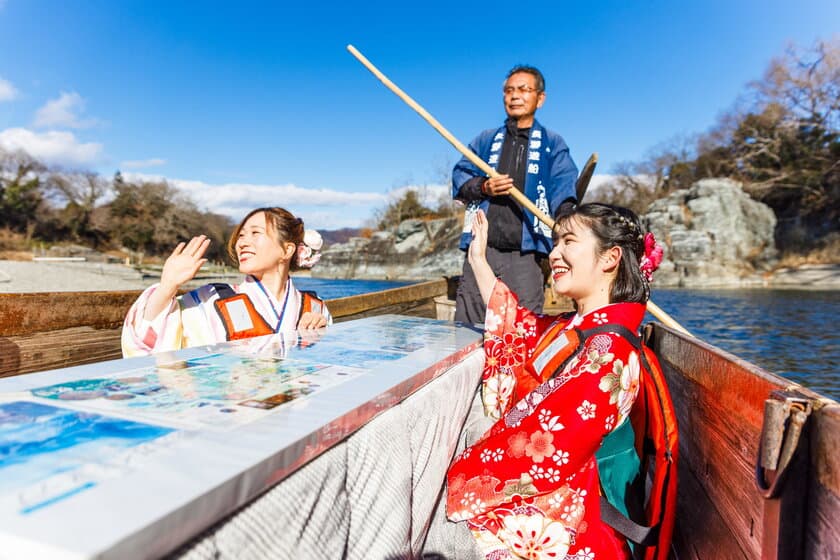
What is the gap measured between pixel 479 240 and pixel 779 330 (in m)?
11.5

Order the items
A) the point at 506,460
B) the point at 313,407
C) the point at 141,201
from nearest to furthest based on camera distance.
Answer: the point at 313,407, the point at 506,460, the point at 141,201

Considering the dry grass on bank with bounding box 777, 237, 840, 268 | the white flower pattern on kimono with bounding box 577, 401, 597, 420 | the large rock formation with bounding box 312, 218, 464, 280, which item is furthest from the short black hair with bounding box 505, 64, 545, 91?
the large rock formation with bounding box 312, 218, 464, 280

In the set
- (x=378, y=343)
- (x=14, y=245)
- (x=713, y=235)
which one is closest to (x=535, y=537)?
(x=378, y=343)

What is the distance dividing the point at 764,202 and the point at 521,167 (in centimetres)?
3523

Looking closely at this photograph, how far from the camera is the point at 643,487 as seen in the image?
4.73ft

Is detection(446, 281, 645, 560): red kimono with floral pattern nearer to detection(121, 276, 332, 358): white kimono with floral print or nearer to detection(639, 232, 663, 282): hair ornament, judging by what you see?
detection(639, 232, 663, 282): hair ornament

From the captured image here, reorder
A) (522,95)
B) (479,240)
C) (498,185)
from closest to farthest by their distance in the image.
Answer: (479,240), (498,185), (522,95)

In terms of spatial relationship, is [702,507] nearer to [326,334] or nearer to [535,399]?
[535,399]

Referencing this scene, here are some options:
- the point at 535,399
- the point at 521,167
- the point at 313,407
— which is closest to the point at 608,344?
the point at 535,399

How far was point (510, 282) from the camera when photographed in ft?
10.7

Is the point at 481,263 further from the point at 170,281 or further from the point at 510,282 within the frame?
the point at 170,281

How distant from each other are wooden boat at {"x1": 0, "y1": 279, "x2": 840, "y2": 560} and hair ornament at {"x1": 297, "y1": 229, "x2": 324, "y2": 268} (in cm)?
91

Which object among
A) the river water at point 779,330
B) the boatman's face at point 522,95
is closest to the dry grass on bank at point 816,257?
the river water at point 779,330

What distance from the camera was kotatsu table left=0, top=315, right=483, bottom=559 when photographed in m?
0.53
